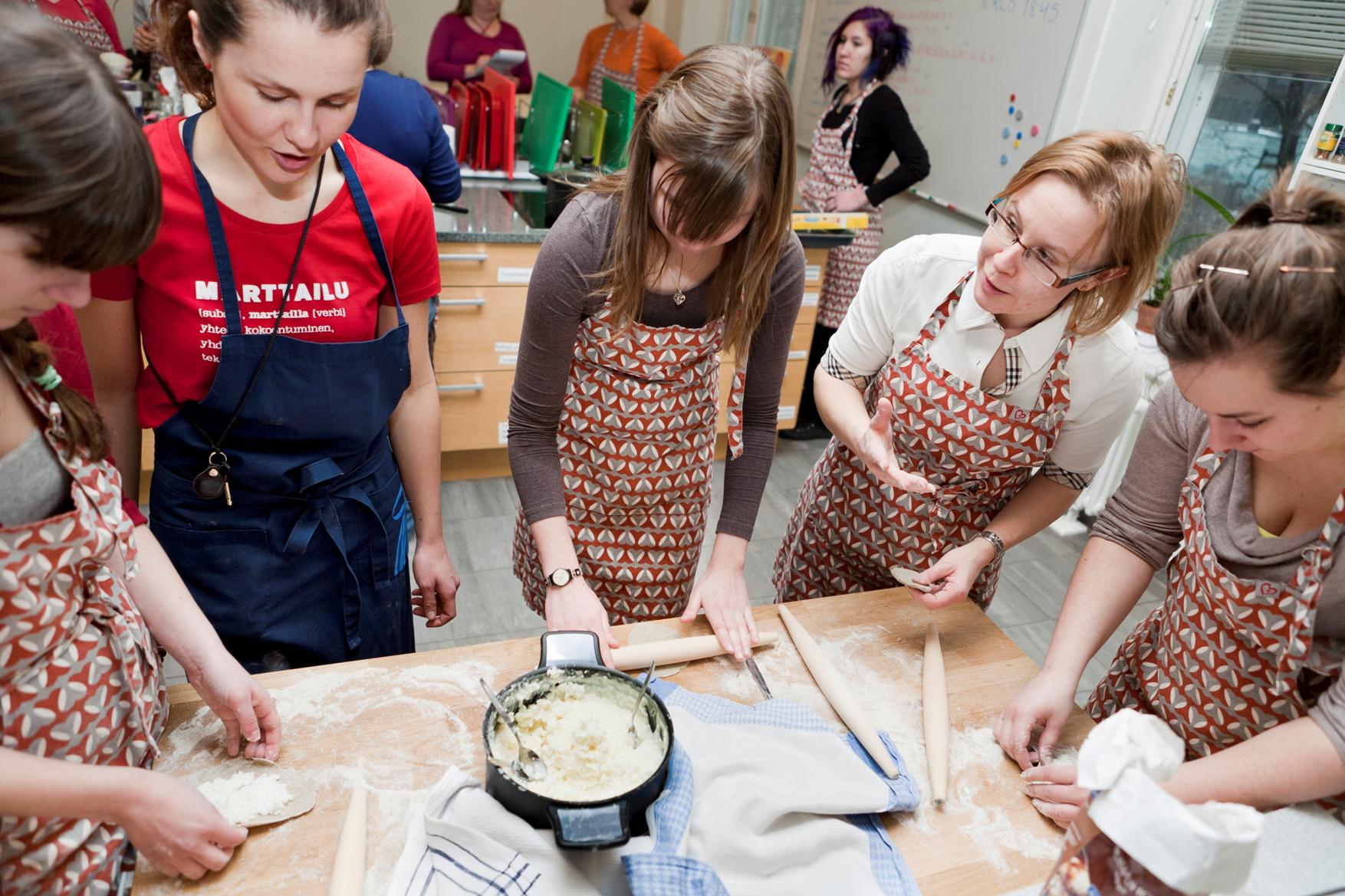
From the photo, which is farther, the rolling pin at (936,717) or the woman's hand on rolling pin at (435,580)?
the woman's hand on rolling pin at (435,580)

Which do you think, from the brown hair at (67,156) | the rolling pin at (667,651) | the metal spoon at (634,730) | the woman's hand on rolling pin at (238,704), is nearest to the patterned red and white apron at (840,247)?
the rolling pin at (667,651)

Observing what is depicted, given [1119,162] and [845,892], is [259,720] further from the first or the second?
[1119,162]

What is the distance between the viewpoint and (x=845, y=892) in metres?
0.82

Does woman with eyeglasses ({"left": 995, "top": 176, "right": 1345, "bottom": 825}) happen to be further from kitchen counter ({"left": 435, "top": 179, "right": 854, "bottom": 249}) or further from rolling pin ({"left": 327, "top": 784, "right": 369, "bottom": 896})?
kitchen counter ({"left": 435, "top": 179, "right": 854, "bottom": 249})

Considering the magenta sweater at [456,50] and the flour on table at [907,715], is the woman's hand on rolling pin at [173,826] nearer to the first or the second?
the flour on table at [907,715]

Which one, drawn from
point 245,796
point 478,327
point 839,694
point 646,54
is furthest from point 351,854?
point 646,54

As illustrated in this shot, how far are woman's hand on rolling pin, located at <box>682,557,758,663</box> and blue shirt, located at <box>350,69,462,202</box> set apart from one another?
1.53m

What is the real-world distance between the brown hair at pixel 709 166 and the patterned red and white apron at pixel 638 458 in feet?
0.33

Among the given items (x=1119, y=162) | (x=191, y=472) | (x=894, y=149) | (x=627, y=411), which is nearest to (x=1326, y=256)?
(x=1119, y=162)

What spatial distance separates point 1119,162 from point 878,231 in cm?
259

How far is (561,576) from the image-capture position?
1.21 metres

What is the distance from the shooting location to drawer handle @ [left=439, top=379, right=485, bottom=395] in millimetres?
2943

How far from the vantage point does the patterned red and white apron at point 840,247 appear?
11.6ft

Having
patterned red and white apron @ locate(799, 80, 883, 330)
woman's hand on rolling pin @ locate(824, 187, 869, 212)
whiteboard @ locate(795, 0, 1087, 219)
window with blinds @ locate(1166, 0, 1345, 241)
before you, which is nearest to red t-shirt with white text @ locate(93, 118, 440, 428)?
whiteboard @ locate(795, 0, 1087, 219)
